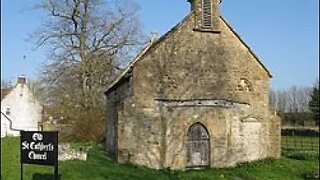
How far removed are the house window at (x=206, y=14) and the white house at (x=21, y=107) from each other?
1286 inches

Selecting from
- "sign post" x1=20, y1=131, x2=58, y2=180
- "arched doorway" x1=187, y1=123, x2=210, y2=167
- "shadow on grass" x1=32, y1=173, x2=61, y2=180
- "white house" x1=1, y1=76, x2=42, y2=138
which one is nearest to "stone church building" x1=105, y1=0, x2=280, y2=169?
"arched doorway" x1=187, y1=123, x2=210, y2=167

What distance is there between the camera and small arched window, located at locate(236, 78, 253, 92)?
28.3 metres

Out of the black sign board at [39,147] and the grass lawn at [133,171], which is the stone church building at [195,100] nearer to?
the grass lawn at [133,171]

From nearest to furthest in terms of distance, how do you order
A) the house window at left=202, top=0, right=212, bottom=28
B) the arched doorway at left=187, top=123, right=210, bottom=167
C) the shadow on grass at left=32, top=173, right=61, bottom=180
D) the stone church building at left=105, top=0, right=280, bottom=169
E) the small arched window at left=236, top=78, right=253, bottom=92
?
the shadow on grass at left=32, top=173, right=61, bottom=180
the stone church building at left=105, top=0, right=280, bottom=169
the arched doorway at left=187, top=123, right=210, bottom=167
the house window at left=202, top=0, right=212, bottom=28
the small arched window at left=236, top=78, right=253, bottom=92

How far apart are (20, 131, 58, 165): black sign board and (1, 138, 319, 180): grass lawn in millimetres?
4134

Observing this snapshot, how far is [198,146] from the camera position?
26.1 meters

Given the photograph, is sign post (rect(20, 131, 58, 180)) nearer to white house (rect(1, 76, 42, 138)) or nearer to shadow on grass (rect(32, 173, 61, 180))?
shadow on grass (rect(32, 173, 61, 180))

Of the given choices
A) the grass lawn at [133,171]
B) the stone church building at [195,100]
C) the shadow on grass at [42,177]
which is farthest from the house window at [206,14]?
the shadow on grass at [42,177]

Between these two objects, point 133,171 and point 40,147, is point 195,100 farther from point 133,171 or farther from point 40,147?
point 40,147

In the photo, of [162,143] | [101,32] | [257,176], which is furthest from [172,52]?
[101,32]

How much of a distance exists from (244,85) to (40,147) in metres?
16.2

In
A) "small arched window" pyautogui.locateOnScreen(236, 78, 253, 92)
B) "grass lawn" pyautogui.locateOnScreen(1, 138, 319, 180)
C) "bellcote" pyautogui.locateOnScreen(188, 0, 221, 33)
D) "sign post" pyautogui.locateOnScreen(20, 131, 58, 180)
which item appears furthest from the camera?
"small arched window" pyautogui.locateOnScreen(236, 78, 253, 92)

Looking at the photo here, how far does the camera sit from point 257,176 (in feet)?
77.5

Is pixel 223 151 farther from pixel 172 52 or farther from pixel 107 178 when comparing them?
pixel 107 178
